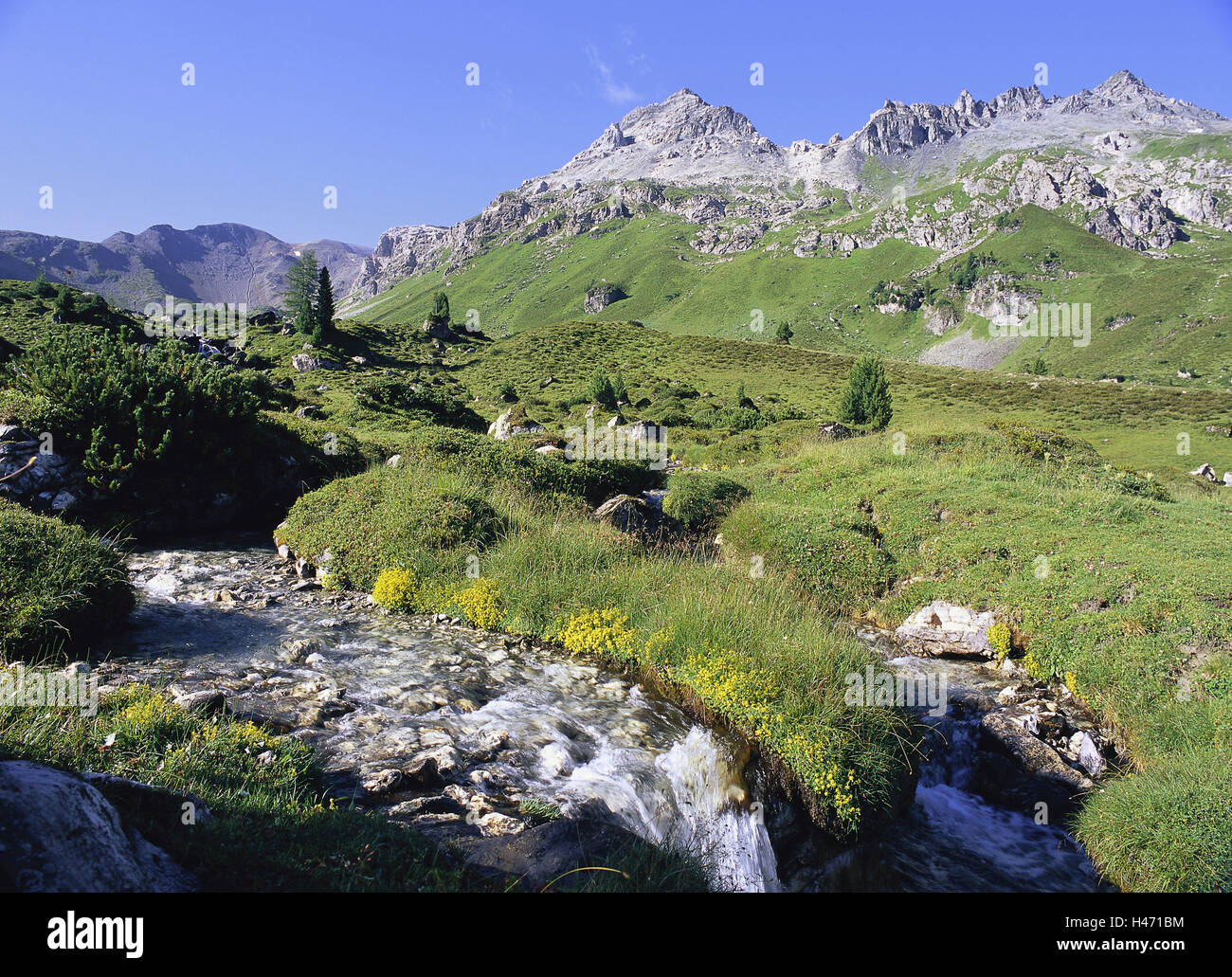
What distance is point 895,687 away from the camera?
773cm

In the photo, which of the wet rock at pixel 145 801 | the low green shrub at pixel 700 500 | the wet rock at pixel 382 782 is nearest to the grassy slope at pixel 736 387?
the low green shrub at pixel 700 500

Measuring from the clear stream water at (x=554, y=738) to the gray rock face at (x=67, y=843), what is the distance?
2395 mm

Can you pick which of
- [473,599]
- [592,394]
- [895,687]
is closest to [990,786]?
[895,687]

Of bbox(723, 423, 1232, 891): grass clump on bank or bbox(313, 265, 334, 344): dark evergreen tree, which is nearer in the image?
bbox(723, 423, 1232, 891): grass clump on bank

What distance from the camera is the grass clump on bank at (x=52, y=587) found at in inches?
262

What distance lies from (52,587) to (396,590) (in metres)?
4.35

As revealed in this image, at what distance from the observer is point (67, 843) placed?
272 centimetres

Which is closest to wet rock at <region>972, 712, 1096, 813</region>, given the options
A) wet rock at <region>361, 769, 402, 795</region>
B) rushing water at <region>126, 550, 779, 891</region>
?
rushing water at <region>126, 550, 779, 891</region>

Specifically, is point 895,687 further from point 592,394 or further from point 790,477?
point 592,394

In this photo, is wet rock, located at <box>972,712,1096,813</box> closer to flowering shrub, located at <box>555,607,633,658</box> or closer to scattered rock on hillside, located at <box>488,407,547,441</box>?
flowering shrub, located at <box>555,607,633,658</box>

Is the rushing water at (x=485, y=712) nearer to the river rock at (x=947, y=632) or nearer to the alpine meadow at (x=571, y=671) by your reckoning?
the alpine meadow at (x=571, y=671)

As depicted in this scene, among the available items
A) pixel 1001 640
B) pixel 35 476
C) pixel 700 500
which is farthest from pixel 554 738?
pixel 700 500

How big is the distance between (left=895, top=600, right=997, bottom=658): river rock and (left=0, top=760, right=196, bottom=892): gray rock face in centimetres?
1209

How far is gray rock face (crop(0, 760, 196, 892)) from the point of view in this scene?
260 cm
